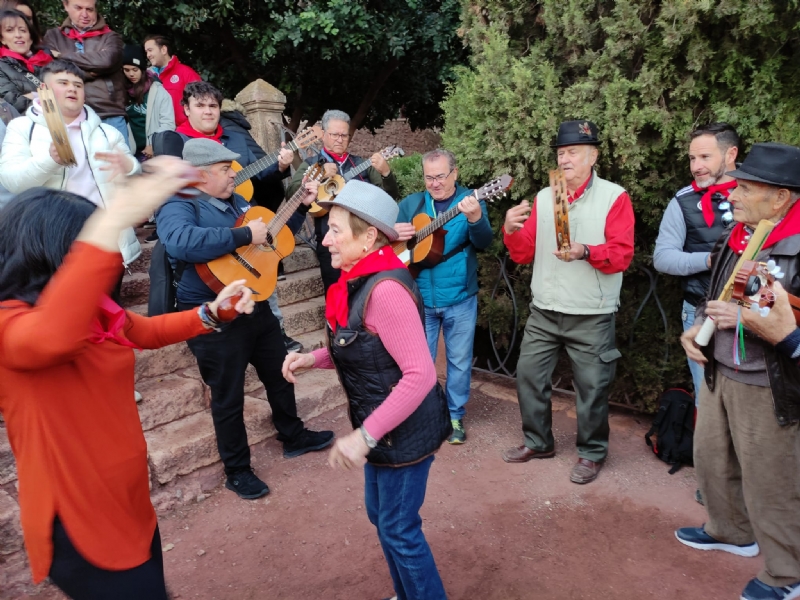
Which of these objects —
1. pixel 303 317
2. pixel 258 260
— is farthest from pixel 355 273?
pixel 303 317

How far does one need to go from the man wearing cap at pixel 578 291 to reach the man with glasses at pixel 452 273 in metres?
0.45

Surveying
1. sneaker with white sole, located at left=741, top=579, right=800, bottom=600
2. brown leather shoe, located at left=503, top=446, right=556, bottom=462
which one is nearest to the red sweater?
sneaker with white sole, located at left=741, top=579, right=800, bottom=600

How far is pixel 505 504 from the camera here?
3.66 meters

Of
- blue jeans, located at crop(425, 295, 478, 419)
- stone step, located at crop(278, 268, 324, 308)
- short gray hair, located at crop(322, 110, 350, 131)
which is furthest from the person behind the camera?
stone step, located at crop(278, 268, 324, 308)

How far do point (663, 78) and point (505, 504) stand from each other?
124 inches

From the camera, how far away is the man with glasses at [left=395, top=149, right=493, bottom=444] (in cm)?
418

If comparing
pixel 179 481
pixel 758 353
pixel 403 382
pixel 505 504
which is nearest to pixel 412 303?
pixel 403 382

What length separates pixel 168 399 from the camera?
427 centimetres

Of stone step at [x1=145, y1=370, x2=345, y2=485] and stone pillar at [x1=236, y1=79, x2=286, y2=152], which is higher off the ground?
stone pillar at [x1=236, y1=79, x2=286, y2=152]

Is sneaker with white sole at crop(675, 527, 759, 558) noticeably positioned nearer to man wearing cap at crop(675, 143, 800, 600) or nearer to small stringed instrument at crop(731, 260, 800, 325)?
man wearing cap at crop(675, 143, 800, 600)

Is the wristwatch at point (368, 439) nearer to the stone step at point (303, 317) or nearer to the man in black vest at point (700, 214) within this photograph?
the man in black vest at point (700, 214)

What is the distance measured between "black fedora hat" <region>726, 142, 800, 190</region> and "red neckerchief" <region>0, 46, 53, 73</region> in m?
4.95

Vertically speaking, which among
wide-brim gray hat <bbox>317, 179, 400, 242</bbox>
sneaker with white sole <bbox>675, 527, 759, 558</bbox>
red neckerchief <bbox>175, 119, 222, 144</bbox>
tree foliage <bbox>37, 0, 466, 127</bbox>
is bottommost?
sneaker with white sole <bbox>675, 527, 759, 558</bbox>

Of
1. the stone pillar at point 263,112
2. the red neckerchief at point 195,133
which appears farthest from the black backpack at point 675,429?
the stone pillar at point 263,112
